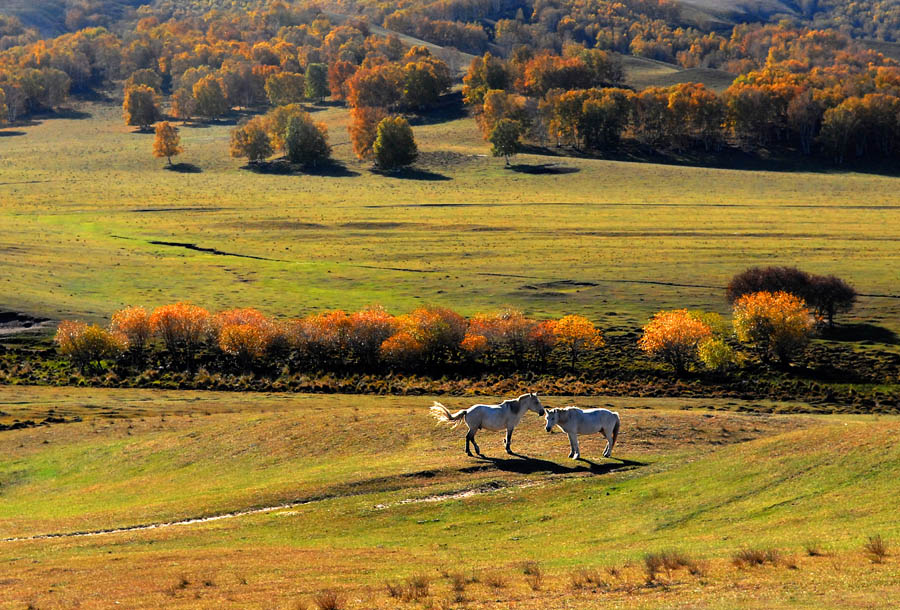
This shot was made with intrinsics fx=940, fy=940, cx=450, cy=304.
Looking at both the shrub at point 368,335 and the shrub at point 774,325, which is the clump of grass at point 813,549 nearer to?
the shrub at point 774,325

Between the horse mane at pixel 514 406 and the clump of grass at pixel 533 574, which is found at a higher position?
the clump of grass at pixel 533 574

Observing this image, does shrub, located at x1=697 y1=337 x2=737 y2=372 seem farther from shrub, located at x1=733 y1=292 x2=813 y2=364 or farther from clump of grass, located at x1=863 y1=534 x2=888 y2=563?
clump of grass, located at x1=863 y1=534 x2=888 y2=563

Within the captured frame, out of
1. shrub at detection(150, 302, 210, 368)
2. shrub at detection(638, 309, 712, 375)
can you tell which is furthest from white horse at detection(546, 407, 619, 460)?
shrub at detection(150, 302, 210, 368)

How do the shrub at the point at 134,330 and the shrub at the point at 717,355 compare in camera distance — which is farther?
the shrub at the point at 134,330

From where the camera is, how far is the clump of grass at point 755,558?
21.7 meters

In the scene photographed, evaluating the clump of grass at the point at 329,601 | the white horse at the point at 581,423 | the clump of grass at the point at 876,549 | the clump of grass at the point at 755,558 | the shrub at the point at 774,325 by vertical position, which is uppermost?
the clump of grass at the point at 876,549

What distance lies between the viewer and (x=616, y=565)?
23.2 meters

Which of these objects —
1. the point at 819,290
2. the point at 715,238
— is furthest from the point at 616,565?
the point at 715,238

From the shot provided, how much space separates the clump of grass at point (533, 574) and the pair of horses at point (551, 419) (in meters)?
11.9

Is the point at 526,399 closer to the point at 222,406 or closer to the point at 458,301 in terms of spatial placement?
the point at 222,406

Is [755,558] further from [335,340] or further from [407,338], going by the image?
[335,340]

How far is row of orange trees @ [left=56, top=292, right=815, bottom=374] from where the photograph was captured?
87.9 m

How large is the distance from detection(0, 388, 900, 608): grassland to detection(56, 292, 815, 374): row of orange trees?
4090 cm

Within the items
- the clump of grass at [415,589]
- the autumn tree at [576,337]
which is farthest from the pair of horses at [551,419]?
the autumn tree at [576,337]
